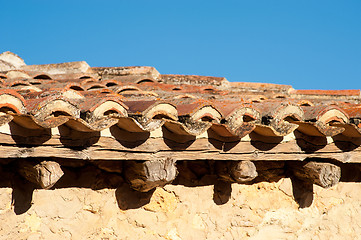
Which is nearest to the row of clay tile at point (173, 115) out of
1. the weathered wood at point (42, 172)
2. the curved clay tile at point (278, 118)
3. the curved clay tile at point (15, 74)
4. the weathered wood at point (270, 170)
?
the curved clay tile at point (278, 118)

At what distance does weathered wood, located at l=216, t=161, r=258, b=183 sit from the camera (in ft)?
8.45

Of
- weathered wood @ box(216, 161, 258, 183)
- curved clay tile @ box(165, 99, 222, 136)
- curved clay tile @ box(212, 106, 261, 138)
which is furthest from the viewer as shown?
weathered wood @ box(216, 161, 258, 183)

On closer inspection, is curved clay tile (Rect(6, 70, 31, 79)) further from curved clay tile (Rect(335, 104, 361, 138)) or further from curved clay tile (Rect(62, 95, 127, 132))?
curved clay tile (Rect(335, 104, 361, 138))

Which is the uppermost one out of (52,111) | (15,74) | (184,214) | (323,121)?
(15,74)

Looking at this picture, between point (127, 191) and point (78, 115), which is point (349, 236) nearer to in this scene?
point (127, 191)

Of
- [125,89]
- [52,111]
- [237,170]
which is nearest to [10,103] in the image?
[52,111]

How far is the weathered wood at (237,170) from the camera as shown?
2574mm

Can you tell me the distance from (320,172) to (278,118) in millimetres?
606

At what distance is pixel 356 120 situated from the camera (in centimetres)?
296

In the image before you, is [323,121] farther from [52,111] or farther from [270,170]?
[52,111]

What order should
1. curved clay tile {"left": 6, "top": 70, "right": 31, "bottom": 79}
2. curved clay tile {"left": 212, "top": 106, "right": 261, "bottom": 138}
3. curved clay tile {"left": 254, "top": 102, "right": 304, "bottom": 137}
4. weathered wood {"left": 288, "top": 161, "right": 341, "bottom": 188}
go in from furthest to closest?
curved clay tile {"left": 6, "top": 70, "right": 31, "bottom": 79} → weathered wood {"left": 288, "top": 161, "right": 341, "bottom": 188} → curved clay tile {"left": 254, "top": 102, "right": 304, "bottom": 137} → curved clay tile {"left": 212, "top": 106, "right": 261, "bottom": 138}

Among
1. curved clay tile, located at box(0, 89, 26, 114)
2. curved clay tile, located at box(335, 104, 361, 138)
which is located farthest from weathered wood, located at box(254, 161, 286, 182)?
curved clay tile, located at box(0, 89, 26, 114)

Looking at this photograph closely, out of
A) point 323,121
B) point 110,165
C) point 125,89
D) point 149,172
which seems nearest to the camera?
point 149,172

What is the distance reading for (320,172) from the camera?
2.87 meters
